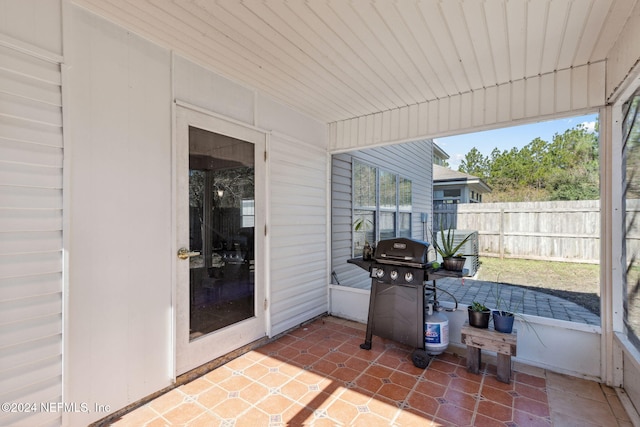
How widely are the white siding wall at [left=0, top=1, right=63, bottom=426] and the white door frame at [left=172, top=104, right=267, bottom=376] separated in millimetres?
727

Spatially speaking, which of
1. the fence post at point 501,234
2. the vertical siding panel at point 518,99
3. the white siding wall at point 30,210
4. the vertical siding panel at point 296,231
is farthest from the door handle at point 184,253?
the fence post at point 501,234

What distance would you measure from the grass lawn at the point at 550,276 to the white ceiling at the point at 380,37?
281cm

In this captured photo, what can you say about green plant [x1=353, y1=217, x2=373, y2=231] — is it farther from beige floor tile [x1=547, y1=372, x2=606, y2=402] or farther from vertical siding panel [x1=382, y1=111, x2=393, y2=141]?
beige floor tile [x1=547, y1=372, x2=606, y2=402]

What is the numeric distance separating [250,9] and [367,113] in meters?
2.13

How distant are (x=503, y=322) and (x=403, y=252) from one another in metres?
0.99

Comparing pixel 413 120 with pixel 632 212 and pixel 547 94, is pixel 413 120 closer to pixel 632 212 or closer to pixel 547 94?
pixel 547 94

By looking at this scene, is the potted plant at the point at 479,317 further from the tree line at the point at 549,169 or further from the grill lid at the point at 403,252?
the tree line at the point at 549,169

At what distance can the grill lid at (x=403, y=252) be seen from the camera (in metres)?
2.65

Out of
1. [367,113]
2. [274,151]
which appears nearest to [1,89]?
[274,151]

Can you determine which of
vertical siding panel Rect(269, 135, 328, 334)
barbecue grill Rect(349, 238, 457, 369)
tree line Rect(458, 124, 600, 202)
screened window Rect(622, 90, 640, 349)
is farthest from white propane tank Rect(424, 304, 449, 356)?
tree line Rect(458, 124, 600, 202)

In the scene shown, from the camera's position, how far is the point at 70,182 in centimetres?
171

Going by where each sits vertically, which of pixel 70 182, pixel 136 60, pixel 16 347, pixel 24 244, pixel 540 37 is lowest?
pixel 16 347

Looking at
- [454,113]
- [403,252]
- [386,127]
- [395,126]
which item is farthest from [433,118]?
[403,252]

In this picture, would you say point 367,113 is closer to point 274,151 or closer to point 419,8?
point 274,151
